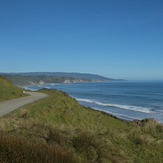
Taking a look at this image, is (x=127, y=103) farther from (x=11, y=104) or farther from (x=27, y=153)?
(x=27, y=153)

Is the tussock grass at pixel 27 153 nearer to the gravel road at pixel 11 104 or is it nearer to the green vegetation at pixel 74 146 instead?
the green vegetation at pixel 74 146

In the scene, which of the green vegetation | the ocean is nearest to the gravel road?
the green vegetation

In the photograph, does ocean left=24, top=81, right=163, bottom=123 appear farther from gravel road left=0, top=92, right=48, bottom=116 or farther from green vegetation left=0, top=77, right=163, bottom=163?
green vegetation left=0, top=77, right=163, bottom=163

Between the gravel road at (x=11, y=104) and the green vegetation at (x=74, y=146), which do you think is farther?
the gravel road at (x=11, y=104)

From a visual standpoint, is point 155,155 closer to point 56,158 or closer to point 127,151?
point 127,151

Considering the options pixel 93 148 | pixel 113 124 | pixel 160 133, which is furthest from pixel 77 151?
pixel 113 124

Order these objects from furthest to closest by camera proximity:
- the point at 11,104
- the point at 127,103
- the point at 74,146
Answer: the point at 127,103 < the point at 11,104 < the point at 74,146

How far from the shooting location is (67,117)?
1800cm

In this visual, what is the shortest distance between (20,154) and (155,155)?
5347 mm

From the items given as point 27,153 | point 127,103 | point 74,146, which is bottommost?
point 127,103

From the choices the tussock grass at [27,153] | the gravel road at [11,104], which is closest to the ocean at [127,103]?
the gravel road at [11,104]

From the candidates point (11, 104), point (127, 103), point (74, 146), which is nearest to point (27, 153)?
point (74, 146)

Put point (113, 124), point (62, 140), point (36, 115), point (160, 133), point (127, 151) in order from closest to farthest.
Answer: point (62, 140) → point (127, 151) → point (160, 133) → point (36, 115) → point (113, 124)

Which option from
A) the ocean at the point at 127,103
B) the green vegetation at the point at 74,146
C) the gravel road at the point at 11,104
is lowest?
the ocean at the point at 127,103
